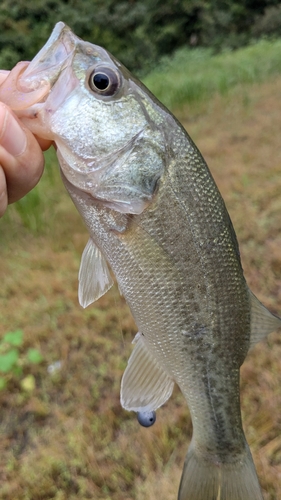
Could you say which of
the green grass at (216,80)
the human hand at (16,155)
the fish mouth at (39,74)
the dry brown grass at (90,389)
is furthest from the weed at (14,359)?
the green grass at (216,80)

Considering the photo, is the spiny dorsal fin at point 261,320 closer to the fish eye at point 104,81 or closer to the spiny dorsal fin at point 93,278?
the spiny dorsal fin at point 93,278

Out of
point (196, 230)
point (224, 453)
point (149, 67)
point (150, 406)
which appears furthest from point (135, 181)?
point (149, 67)

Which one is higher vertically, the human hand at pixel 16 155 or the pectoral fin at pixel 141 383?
the human hand at pixel 16 155

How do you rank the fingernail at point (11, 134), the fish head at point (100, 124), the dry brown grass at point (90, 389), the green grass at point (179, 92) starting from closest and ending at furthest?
the fingernail at point (11, 134)
the fish head at point (100, 124)
the dry brown grass at point (90, 389)
the green grass at point (179, 92)

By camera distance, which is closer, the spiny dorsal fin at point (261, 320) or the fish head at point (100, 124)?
the fish head at point (100, 124)

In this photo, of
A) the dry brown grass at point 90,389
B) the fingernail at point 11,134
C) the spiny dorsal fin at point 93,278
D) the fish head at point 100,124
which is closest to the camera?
the fingernail at point 11,134
